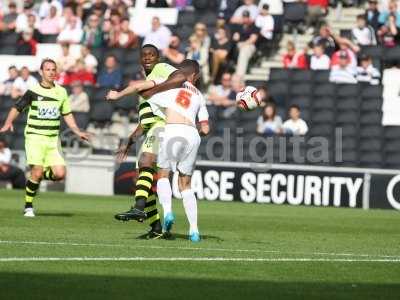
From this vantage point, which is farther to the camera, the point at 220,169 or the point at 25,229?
the point at 220,169

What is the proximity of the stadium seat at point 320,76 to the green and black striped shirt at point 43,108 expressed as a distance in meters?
10.7

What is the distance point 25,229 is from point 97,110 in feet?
46.6

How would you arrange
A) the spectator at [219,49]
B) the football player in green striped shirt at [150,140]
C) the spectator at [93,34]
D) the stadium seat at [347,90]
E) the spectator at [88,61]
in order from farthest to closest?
1. the spectator at [93,34]
2. the spectator at [88,61]
3. the spectator at [219,49]
4. the stadium seat at [347,90]
5. the football player in green striped shirt at [150,140]

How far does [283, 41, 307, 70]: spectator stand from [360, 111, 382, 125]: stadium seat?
201 centimetres

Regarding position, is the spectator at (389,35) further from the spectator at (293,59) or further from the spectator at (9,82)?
the spectator at (9,82)

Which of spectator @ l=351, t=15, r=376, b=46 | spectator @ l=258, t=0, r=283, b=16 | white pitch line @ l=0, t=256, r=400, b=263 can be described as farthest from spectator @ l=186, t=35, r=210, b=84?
white pitch line @ l=0, t=256, r=400, b=263

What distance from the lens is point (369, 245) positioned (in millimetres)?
15625

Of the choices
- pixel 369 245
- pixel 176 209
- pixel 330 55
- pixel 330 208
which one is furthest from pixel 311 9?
pixel 369 245

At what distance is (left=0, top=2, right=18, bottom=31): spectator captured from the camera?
1341 inches

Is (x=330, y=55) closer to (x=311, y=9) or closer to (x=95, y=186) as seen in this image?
(x=311, y=9)

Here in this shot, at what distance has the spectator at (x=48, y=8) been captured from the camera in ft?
110

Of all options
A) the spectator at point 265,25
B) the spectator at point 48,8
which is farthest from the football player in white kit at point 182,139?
the spectator at point 48,8

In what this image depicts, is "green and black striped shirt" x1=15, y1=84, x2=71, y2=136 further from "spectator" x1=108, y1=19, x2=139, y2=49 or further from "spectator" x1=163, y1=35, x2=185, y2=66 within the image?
"spectator" x1=108, y1=19, x2=139, y2=49

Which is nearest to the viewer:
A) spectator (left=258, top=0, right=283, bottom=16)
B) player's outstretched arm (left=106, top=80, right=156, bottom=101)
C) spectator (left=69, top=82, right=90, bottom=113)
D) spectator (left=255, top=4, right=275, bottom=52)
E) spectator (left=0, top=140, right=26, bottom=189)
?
player's outstretched arm (left=106, top=80, right=156, bottom=101)
